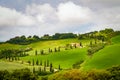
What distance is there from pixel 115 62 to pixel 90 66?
43.3 feet

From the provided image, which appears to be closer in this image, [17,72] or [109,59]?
[17,72]

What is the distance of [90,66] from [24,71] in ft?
162

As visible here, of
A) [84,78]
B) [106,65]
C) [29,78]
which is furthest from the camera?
[106,65]

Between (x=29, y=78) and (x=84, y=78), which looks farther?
(x=29, y=78)

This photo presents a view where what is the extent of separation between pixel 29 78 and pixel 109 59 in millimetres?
60038

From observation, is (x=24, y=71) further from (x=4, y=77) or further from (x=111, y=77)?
(x=111, y=77)

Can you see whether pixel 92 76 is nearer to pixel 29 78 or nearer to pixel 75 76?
pixel 75 76

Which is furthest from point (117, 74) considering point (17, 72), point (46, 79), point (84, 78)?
point (17, 72)

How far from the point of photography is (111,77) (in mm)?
147875

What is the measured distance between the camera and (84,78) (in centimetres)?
14500

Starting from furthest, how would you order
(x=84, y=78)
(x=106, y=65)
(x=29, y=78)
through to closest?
(x=106, y=65), (x=29, y=78), (x=84, y=78)

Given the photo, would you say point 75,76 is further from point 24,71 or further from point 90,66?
point 90,66

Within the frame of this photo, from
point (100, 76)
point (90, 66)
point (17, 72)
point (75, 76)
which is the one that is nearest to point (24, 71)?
point (17, 72)

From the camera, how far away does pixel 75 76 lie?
147000mm
